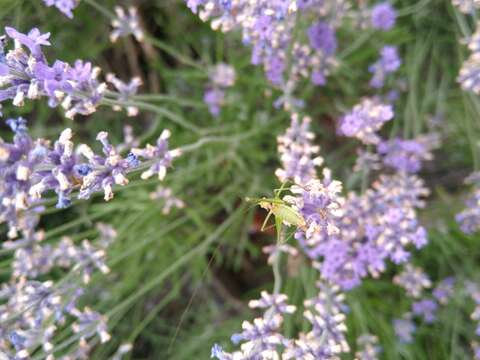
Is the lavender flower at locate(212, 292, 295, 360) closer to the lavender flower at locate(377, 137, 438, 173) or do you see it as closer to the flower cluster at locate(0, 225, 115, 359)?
the flower cluster at locate(0, 225, 115, 359)

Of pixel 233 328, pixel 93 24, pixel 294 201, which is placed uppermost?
pixel 93 24

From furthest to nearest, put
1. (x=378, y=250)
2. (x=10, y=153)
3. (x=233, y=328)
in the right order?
(x=233, y=328) → (x=378, y=250) → (x=10, y=153)

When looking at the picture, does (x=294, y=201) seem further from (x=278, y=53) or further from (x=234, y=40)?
(x=234, y=40)

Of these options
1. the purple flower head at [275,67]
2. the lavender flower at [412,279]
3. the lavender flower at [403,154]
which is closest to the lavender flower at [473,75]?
the lavender flower at [403,154]

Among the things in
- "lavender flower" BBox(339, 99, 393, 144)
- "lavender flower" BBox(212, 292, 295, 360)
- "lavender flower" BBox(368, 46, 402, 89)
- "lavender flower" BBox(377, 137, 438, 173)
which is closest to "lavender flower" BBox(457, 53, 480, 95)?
"lavender flower" BBox(339, 99, 393, 144)

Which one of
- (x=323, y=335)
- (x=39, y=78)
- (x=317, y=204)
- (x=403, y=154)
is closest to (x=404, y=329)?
(x=403, y=154)

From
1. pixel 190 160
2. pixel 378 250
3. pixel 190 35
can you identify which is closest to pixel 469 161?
pixel 378 250
